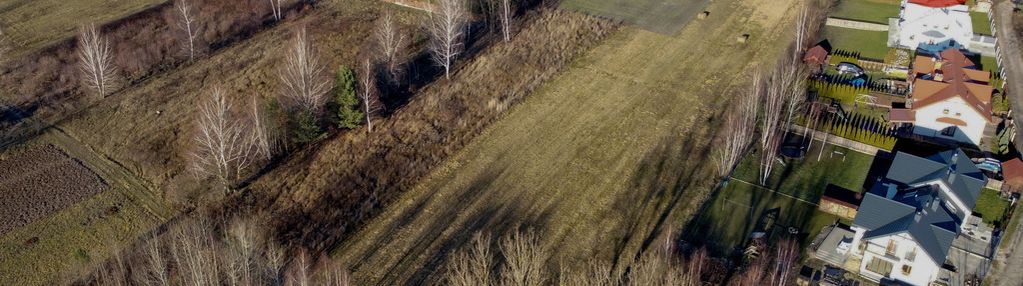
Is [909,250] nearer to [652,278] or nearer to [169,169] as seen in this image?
[652,278]

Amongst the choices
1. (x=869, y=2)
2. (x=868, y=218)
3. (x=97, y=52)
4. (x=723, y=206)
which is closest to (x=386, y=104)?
(x=97, y=52)

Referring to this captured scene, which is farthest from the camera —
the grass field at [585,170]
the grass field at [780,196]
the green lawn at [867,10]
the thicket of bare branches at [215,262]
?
the green lawn at [867,10]

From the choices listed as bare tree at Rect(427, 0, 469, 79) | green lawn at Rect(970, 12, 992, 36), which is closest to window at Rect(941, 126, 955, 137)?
green lawn at Rect(970, 12, 992, 36)

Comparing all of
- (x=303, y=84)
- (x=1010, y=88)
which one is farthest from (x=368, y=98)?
(x=1010, y=88)

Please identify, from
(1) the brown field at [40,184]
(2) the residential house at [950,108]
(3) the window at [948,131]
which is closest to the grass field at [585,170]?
(2) the residential house at [950,108]

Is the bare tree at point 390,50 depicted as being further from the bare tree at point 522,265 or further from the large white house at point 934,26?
the large white house at point 934,26

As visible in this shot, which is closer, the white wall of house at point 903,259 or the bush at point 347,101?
the white wall of house at point 903,259

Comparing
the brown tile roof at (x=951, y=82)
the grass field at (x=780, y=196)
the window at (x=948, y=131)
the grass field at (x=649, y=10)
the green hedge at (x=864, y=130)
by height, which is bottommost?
the grass field at (x=780, y=196)
